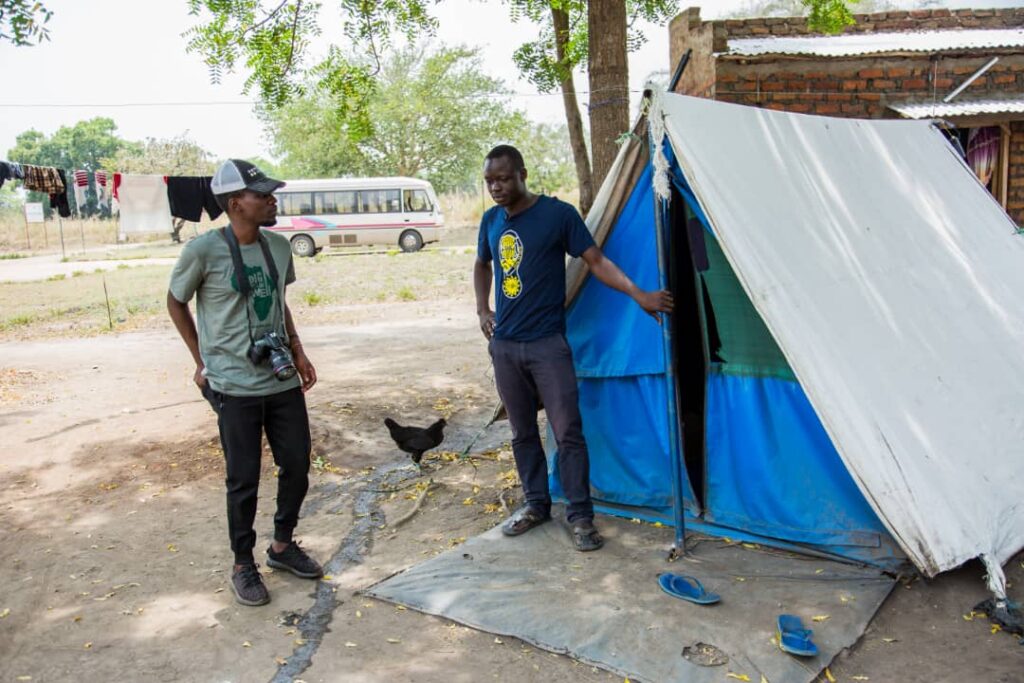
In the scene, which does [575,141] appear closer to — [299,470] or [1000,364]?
[1000,364]

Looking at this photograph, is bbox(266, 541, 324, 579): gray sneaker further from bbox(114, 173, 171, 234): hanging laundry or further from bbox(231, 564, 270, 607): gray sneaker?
bbox(114, 173, 171, 234): hanging laundry

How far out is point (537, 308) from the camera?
3.78m

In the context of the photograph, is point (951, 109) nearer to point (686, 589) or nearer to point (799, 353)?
point (799, 353)

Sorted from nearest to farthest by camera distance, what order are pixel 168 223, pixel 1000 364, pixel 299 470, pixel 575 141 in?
1. pixel 299 470
2. pixel 1000 364
3. pixel 575 141
4. pixel 168 223

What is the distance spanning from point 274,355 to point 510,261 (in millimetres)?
1137

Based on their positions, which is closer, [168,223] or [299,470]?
[299,470]

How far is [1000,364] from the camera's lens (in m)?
4.11

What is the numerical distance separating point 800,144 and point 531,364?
173cm

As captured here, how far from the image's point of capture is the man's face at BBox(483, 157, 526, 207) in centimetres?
367

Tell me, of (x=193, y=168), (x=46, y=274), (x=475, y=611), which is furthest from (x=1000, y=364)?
(x=193, y=168)

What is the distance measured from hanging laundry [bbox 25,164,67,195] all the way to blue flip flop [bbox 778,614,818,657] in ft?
27.6

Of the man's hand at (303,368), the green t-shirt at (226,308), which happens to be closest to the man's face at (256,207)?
the green t-shirt at (226,308)

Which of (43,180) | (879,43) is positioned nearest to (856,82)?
(879,43)

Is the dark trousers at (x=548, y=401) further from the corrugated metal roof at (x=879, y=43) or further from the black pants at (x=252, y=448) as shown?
the corrugated metal roof at (x=879, y=43)
